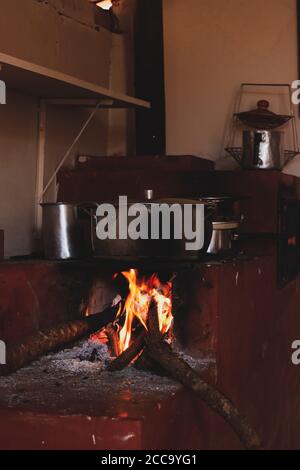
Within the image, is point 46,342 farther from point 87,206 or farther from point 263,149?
point 263,149

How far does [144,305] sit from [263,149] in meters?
1.12

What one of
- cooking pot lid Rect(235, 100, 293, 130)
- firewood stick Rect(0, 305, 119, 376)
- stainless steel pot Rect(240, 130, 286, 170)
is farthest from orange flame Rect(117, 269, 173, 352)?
cooking pot lid Rect(235, 100, 293, 130)

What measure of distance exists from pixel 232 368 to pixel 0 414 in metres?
1.02

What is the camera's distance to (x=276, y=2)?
3809 millimetres

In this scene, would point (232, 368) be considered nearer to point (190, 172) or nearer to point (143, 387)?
point (143, 387)

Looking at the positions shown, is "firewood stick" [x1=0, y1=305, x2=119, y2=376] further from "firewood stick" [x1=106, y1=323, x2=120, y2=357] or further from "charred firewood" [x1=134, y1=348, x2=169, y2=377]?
"charred firewood" [x1=134, y1=348, x2=169, y2=377]

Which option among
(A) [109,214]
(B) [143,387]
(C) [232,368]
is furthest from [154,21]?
(B) [143,387]

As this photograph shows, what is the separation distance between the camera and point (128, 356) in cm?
231

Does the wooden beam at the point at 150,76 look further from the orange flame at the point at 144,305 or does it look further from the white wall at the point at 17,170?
the orange flame at the point at 144,305

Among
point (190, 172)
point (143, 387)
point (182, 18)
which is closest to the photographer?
point (143, 387)

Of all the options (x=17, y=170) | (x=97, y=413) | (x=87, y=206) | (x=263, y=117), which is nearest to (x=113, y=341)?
(x=87, y=206)

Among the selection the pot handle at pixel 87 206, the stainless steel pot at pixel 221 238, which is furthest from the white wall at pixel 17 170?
the stainless steel pot at pixel 221 238

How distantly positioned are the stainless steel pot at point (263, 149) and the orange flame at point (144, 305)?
37.4 inches

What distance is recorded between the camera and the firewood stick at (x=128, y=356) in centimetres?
231
